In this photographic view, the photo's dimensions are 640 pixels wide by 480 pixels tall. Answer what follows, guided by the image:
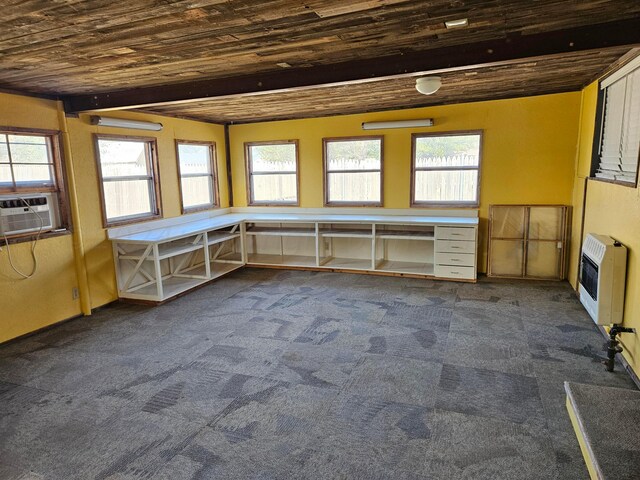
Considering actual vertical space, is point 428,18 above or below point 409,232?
above

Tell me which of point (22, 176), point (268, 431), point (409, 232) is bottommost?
point (268, 431)

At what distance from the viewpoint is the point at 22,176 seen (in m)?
4.11

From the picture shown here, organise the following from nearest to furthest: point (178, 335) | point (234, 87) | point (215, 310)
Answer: point (234, 87)
point (178, 335)
point (215, 310)

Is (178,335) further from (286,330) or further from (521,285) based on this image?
(521,285)

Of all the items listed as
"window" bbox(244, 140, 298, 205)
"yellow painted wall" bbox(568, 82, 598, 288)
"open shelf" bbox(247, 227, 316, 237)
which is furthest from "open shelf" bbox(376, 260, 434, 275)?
"window" bbox(244, 140, 298, 205)

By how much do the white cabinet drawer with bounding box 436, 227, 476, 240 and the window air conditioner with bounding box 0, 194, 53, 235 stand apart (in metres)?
4.71

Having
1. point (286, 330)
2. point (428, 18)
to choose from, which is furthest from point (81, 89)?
point (428, 18)

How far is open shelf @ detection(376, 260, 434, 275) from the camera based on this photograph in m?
5.87

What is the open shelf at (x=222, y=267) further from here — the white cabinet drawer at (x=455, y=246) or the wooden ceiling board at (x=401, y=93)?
the white cabinet drawer at (x=455, y=246)

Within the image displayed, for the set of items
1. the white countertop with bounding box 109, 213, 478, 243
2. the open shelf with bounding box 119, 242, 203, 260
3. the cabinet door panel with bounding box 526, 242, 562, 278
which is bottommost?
the cabinet door panel with bounding box 526, 242, 562, 278

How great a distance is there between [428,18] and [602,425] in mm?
2538

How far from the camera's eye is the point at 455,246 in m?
5.55

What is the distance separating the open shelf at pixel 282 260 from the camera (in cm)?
658

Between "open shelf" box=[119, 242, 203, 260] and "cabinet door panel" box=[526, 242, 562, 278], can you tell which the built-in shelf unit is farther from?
"cabinet door panel" box=[526, 242, 562, 278]
